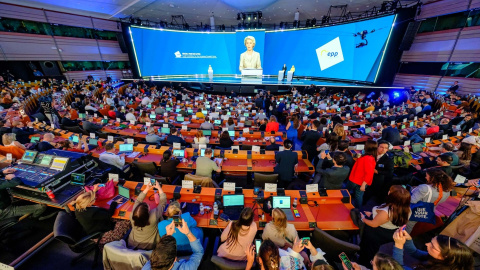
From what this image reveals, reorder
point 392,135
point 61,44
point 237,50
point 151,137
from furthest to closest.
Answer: point 237,50
point 61,44
point 151,137
point 392,135

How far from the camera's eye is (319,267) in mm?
1820

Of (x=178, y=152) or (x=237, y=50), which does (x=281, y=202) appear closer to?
(x=178, y=152)

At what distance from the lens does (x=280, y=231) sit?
2.53 meters

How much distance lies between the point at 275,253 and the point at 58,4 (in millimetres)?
23819

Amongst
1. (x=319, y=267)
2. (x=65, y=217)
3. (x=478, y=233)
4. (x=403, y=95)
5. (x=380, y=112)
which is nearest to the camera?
(x=319, y=267)

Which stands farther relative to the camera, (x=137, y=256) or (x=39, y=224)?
(x=39, y=224)

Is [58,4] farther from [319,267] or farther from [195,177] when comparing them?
[319,267]

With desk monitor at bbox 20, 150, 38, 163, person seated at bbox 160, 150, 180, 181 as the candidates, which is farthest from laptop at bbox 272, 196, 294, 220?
desk monitor at bbox 20, 150, 38, 163

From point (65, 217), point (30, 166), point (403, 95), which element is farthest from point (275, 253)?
point (403, 95)

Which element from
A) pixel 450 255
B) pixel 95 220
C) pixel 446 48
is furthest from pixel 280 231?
pixel 446 48

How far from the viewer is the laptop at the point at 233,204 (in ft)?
11.3

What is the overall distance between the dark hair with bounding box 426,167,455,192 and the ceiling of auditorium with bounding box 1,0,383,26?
17.8 meters

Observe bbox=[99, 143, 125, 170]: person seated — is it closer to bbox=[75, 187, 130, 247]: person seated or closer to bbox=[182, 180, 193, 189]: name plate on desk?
bbox=[75, 187, 130, 247]: person seated

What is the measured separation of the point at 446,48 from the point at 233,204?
19.0 m
